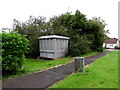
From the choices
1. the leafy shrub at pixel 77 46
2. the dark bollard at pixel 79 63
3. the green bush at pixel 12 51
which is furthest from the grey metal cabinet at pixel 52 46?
the green bush at pixel 12 51

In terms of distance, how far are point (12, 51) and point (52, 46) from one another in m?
6.93

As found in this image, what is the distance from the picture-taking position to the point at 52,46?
12.7 metres

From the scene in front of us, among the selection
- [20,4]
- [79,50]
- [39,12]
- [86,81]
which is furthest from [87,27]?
[86,81]

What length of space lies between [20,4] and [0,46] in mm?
8901

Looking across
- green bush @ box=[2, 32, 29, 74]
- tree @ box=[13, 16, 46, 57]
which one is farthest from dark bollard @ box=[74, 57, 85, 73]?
tree @ box=[13, 16, 46, 57]

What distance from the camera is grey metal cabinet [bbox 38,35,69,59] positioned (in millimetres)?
12641

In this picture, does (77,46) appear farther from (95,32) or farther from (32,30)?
(95,32)

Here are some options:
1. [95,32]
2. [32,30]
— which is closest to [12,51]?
[32,30]

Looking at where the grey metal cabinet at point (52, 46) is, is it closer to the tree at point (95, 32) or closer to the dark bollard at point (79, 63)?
the dark bollard at point (79, 63)

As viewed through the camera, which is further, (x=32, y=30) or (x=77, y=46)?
(x=32, y=30)

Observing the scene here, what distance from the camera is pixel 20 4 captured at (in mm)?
12906

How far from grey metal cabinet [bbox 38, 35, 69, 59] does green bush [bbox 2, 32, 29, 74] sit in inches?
251

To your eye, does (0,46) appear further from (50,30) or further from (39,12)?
(39,12)

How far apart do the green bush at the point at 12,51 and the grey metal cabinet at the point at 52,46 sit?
20.9ft
